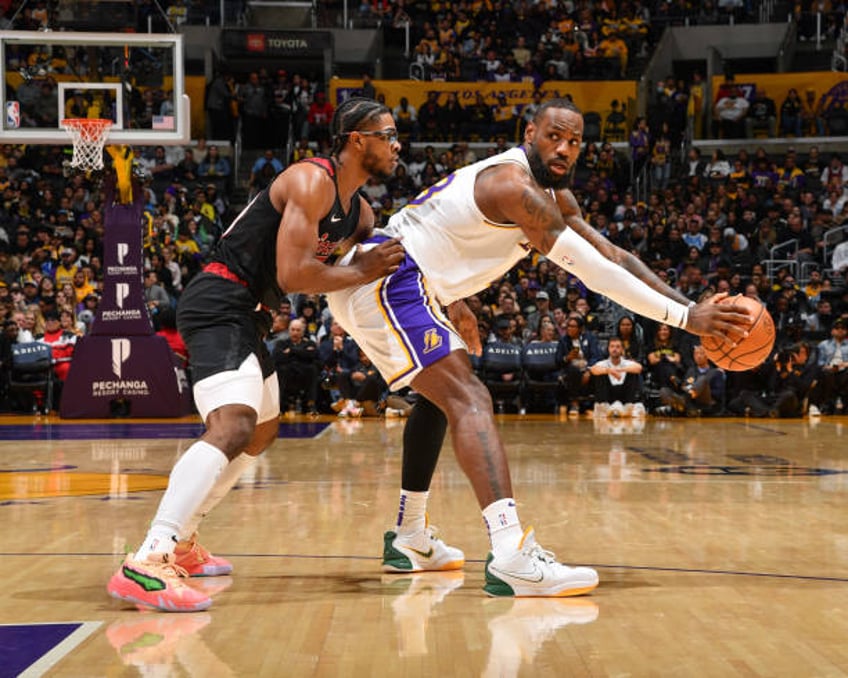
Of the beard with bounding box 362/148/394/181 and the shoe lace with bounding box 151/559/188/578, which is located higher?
the beard with bounding box 362/148/394/181

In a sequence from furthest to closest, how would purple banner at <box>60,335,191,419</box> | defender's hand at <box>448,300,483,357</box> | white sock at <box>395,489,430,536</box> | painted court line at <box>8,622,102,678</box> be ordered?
Answer: purple banner at <box>60,335,191,419</box> → defender's hand at <box>448,300,483,357</box> → white sock at <box>395,489,430,536</box> → painted court line at <box>8,622,102,678</box>

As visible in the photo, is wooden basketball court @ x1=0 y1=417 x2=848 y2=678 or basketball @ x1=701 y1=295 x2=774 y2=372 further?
basketball @ x1=701 y1=295 x2=774 y2=372

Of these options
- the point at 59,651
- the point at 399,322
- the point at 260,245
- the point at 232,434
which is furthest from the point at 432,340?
the point at 59,651

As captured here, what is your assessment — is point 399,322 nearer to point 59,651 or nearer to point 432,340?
point 432,340

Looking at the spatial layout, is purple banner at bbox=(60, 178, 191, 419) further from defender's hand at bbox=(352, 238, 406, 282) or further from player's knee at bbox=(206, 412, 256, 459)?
player's knee at bbox=(206, 412, 256, 459)

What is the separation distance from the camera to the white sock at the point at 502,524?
4371 millimetres

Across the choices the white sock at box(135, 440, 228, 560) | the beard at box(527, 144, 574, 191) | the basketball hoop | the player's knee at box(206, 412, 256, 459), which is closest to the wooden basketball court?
the white sock at box(135, 440, 228, 560)

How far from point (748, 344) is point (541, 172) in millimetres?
1069

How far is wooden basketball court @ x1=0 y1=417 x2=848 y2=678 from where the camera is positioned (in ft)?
11.1

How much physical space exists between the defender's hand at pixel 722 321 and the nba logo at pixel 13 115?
10.2 m

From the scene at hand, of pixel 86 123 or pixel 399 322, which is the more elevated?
pixel 86 123

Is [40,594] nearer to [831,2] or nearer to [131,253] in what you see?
[131,253]

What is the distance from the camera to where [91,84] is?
42.9ft

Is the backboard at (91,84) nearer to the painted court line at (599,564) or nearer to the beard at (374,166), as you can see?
the painted court line at (599,564)
